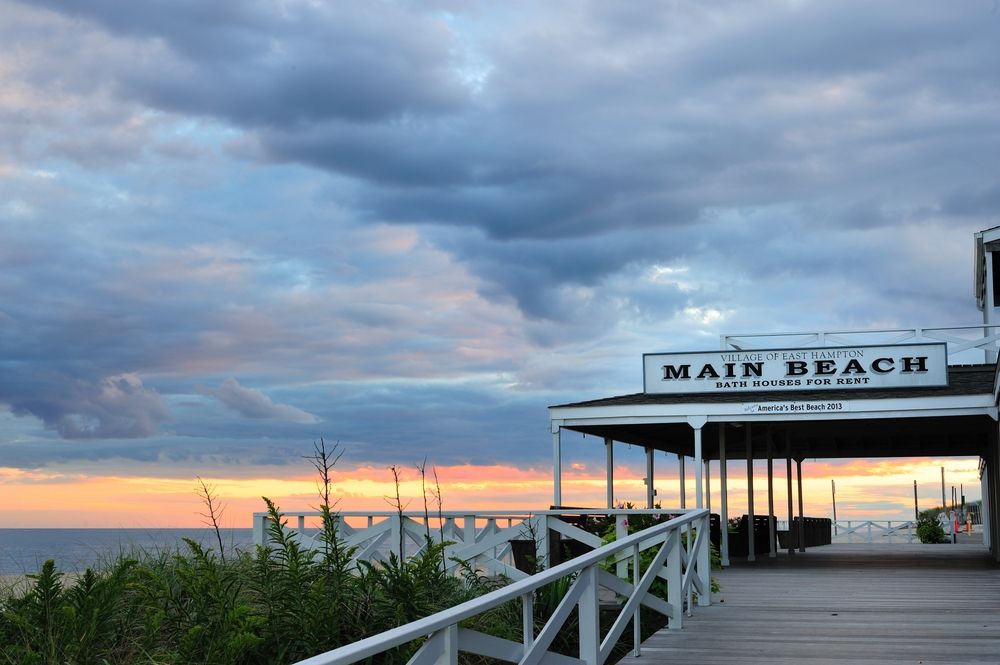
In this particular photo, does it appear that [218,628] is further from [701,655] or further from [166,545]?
[166,545]

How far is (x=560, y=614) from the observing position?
6207 mm

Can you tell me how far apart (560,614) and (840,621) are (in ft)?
17.2

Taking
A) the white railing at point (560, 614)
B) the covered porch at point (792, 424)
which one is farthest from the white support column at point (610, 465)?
the white railing at point (560, 614)

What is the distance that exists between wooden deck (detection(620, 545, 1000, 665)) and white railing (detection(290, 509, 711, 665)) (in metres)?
0.40

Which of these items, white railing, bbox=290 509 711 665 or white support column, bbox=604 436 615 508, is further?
white support column, bbox=604 436 615 508

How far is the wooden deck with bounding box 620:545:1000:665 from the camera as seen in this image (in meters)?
8.46

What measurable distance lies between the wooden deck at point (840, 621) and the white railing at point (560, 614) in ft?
1.32

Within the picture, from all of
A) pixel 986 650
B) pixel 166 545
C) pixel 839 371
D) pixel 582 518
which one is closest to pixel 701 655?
pixel 986 650

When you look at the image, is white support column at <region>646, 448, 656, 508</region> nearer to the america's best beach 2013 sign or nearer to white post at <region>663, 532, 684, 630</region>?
the america's best beach 2013 sign

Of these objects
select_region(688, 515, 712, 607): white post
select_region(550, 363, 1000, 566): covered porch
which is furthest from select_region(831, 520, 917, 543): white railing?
select_region(688, 515, 712, 607): white post

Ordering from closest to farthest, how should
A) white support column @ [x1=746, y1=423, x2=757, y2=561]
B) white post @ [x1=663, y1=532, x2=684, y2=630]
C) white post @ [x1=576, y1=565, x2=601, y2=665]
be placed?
white post @ [x1=576, y1=565, x2=601, y2=665] < white post @ [x1=663, y1=532, x2=684, y2=630] < white support column @ [x1=746, y1=423, x2=757, y2=561]

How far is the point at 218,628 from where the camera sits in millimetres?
7305

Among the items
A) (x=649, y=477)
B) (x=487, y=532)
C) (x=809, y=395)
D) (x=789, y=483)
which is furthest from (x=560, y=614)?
(x=789, y=483)

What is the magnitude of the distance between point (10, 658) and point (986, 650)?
7200 millimetres
